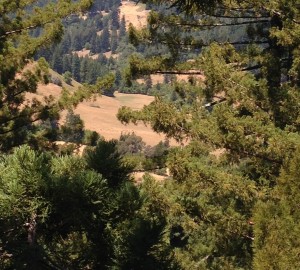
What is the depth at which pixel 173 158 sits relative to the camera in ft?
32.7

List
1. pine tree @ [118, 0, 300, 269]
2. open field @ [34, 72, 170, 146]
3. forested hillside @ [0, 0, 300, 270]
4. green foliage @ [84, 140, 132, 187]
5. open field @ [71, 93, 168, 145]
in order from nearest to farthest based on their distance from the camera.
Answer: forested hillside @ [0, 0, 300, 270] → green foliage @ [84, 140, 132, 187] → pine tree @ [118, 0, 300, 269] → open field @ [34, 72, 170, 146] → open field @ [71, 93, 168, 145]

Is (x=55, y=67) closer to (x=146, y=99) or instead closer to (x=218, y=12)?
(x=146, y=99)

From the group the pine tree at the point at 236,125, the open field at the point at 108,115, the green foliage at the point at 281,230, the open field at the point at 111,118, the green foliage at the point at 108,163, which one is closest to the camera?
the green foliage at the point at 281,230

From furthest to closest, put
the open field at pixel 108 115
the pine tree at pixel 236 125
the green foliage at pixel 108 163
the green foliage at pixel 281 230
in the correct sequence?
the open field at pixel 108 115 → the pine tree at pixel 236 125 → the green foliage at pixel 108 163 → the green foliage at pixel 281 230

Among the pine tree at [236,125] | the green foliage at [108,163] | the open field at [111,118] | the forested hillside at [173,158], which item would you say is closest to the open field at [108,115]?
the open field at [111,118]

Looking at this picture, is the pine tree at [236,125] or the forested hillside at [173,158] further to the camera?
the pine tree at [236,125]

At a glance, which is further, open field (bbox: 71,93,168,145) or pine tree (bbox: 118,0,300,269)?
open field (bbox: 71,93,168,145)

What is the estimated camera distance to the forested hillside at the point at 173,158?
4.45 meters

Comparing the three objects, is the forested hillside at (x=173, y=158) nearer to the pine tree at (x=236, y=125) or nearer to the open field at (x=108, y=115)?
the pine tree at (x=236, y=125)

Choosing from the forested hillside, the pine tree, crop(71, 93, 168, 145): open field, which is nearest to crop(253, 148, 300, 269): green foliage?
the forested hillside

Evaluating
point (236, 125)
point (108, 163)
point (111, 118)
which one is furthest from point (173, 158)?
point (111, 118)

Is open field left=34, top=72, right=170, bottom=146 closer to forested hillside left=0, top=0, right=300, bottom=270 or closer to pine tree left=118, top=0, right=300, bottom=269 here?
forested hillside left=0, top=0, right=300, bottom=270

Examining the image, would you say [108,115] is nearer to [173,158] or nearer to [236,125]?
[173,158]

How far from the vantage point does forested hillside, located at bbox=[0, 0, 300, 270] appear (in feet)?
14.6
